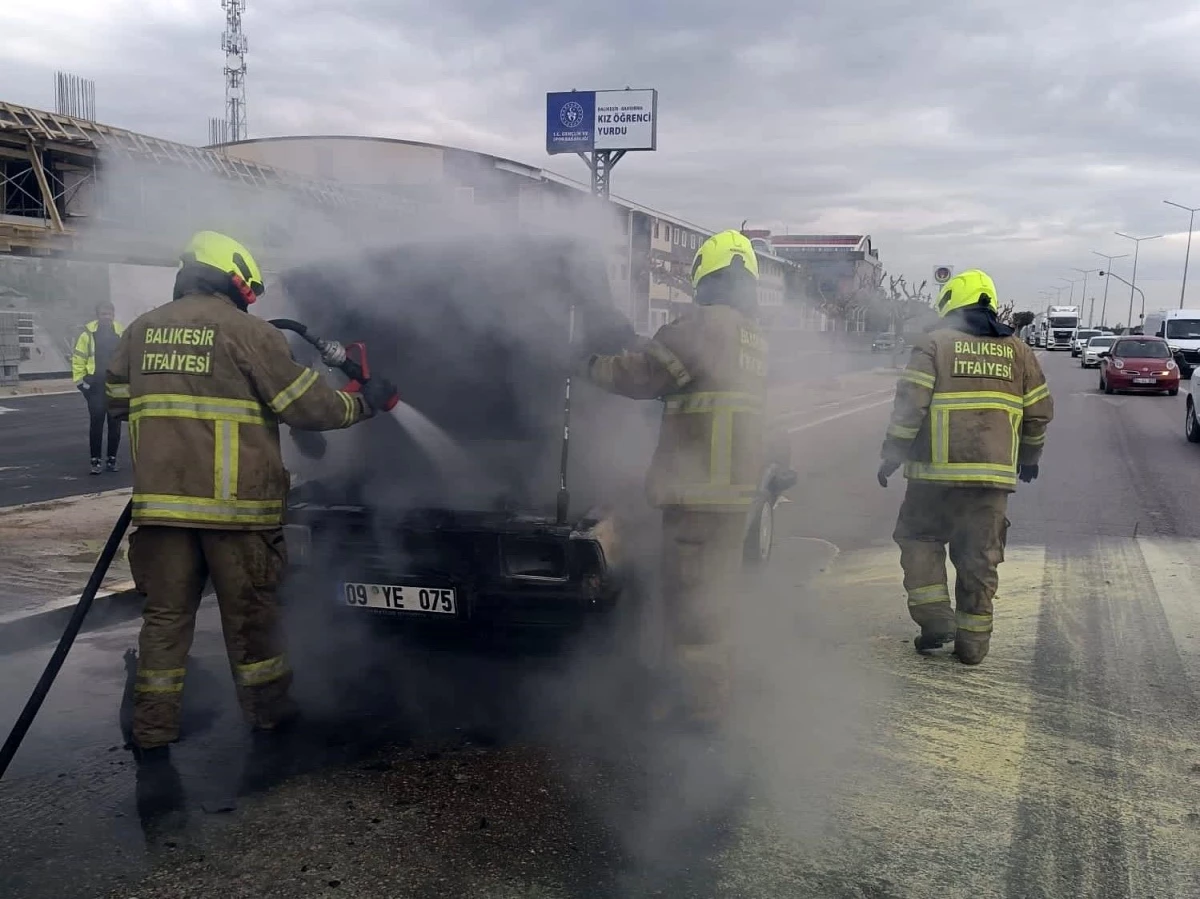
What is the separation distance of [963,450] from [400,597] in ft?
8.46

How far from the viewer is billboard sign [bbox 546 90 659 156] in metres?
28.2

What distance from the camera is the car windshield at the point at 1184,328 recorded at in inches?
1065

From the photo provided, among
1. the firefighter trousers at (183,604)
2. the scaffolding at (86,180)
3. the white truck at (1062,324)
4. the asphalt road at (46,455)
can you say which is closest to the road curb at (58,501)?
the asphalt road at (46,455)

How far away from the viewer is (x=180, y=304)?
133 inches

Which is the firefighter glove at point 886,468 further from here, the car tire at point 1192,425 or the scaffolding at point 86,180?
the car tire at point 1192,425

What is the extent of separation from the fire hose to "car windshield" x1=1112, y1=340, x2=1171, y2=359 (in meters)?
22.5

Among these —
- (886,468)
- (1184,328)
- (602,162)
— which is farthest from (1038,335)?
(886,468)

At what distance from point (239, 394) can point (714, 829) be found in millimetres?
2186

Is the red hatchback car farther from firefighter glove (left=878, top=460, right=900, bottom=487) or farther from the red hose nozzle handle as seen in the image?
the red hose nozzle handle

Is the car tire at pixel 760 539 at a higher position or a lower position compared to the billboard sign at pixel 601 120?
lower

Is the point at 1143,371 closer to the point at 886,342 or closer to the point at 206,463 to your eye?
the point at 886,342

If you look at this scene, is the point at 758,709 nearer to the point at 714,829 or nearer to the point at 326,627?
the point at 714,829

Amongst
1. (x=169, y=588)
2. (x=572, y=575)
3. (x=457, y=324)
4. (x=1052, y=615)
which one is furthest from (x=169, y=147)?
(x=1052, y=615)

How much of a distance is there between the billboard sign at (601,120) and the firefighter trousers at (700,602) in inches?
1033
